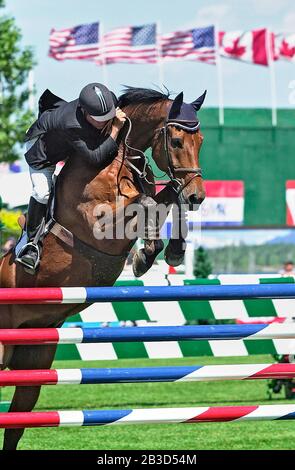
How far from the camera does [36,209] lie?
6.09 metres

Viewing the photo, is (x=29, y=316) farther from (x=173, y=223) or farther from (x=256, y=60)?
(x=256, y=60)

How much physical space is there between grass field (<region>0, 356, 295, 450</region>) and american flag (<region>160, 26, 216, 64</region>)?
17.9 metres

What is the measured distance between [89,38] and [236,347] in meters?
20.2

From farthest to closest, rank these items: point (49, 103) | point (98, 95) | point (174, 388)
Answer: point (174, 388), point (49, 103), point (98, 95)

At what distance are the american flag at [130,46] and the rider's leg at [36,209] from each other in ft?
68.1

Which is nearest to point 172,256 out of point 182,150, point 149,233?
point 149,233

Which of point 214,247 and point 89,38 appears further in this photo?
Result: point 214,247

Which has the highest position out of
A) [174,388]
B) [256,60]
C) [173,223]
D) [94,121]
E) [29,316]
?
[256,60]

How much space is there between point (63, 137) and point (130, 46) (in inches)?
853

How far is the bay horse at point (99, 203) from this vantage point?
5.72 meters

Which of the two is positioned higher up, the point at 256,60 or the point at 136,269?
the point at 256,60

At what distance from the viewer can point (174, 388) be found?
10.9 meters

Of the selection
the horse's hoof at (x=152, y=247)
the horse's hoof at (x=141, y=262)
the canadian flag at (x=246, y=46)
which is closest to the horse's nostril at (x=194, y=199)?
the horse's hoof at (x=152, y=247)
